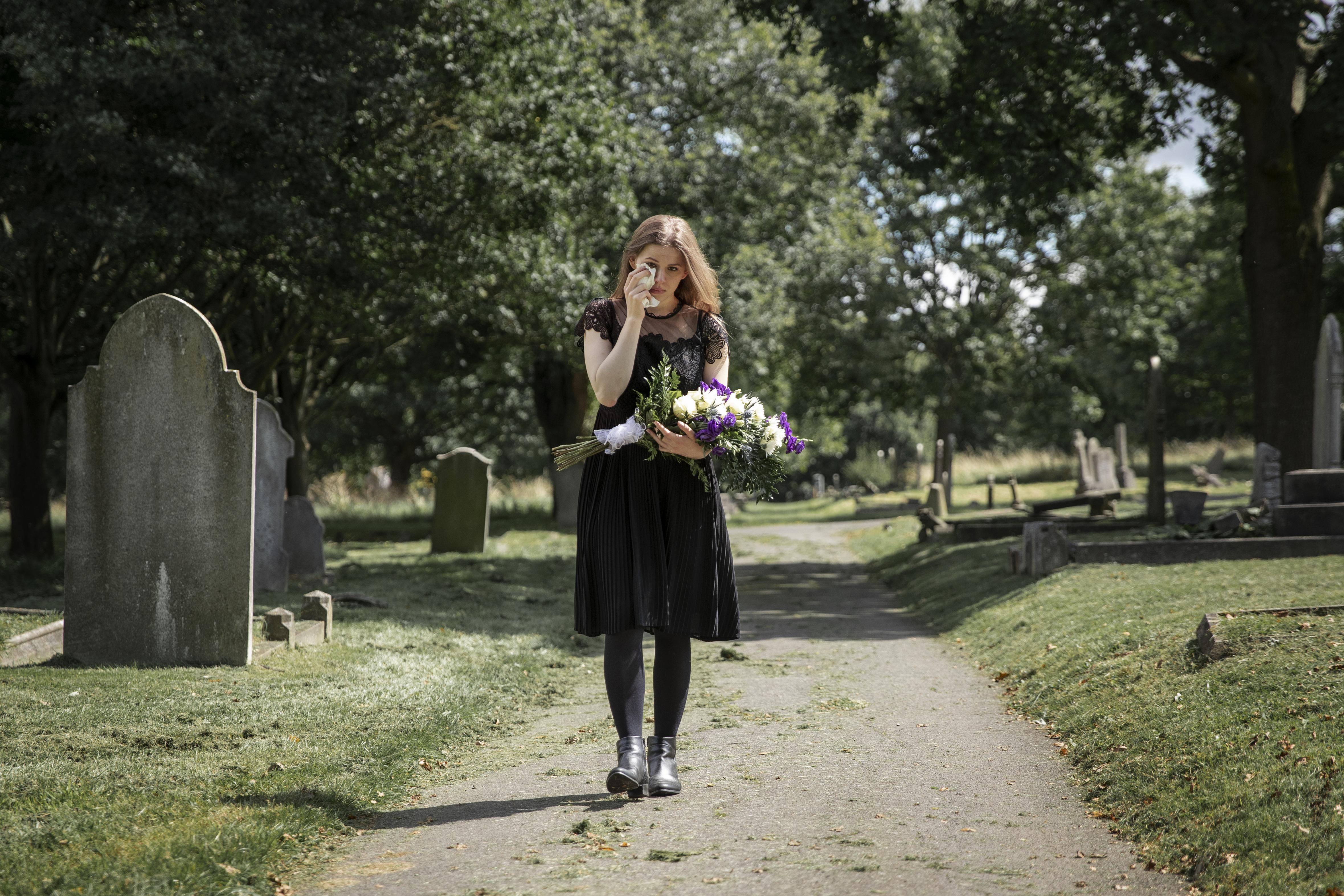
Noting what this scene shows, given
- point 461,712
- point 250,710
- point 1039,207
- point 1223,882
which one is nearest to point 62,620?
point 250,710

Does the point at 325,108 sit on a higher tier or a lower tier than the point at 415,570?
higher

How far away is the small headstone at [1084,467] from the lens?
27.0 metres

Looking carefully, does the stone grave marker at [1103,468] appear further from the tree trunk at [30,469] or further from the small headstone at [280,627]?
the small headstone at [280,627]

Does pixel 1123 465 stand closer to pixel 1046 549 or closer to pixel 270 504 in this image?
pixel 1046 549

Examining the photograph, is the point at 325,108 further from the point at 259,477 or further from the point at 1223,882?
the point at 1223,882

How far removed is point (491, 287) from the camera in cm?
2023

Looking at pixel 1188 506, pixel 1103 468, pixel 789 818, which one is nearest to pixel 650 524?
pixel 789 818

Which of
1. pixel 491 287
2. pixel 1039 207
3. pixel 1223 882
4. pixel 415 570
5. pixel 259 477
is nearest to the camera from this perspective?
pixel 1223 882

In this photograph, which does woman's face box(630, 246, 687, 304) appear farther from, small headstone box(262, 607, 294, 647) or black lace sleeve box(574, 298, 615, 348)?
small headstone box(262, 607, 294, 647)

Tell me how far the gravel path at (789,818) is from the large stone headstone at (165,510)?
2542 mm

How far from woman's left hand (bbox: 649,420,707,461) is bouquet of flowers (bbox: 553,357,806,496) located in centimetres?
2

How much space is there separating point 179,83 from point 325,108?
5.05 ft

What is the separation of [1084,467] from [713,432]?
24.4 m

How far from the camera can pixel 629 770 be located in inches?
180
